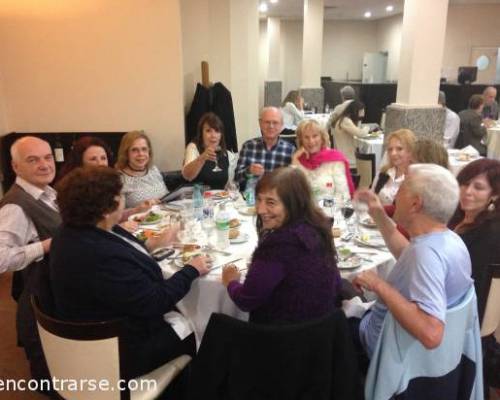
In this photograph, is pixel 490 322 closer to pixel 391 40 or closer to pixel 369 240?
pixel 369 240

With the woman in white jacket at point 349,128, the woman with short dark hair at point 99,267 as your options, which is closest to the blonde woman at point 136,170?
the woman with short dark hair at point 99,267

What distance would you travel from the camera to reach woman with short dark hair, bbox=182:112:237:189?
3.45 metres

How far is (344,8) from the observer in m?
11.3

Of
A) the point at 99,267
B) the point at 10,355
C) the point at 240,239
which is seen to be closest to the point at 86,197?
the point at 99,267

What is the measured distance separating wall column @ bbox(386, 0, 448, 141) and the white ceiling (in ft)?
19.7

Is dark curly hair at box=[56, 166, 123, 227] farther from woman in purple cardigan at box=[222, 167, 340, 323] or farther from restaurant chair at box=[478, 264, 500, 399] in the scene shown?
restaurant chair at box=[478, 264, 500, 399]

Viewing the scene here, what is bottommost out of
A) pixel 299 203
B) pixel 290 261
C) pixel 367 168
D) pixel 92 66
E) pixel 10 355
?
pixel 10 355

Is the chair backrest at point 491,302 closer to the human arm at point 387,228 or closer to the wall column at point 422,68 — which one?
the human arm at point 387,228

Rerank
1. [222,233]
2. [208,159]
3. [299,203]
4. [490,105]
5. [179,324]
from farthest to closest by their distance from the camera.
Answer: [490,105] < [208,159] < [222,233] < [179,324] < [299,203]

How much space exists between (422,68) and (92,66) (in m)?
3.40

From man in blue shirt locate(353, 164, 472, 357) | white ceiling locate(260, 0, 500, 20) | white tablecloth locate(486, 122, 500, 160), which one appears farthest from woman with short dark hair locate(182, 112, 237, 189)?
white ceiling locate(260, 0, 500, 20)

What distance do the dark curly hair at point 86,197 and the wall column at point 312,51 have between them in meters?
8.79

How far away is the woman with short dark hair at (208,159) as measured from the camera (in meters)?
3.45

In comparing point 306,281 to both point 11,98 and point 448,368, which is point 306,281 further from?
point 11,98
